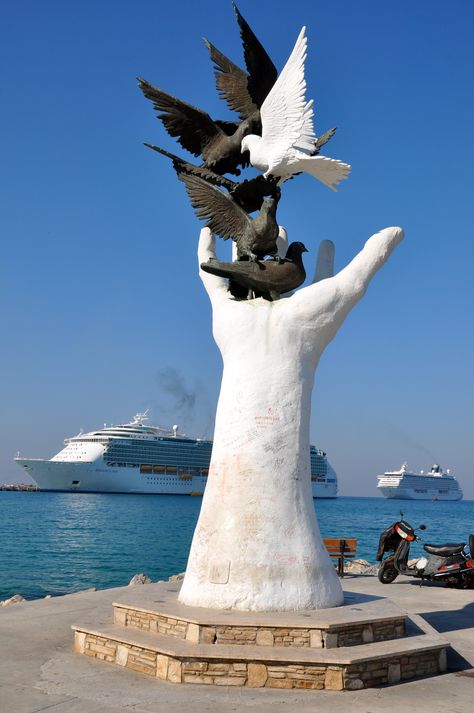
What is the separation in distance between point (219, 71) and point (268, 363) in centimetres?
395

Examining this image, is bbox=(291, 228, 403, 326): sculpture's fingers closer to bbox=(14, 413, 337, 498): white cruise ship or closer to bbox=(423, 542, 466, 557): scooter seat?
bbox=(423, 542, 466, 557): scooter seat

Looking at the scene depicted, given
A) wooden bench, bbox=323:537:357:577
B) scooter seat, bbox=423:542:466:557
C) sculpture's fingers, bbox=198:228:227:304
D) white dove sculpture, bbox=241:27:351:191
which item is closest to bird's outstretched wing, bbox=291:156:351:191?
white dove sculpture, bbox=241:27:351:191

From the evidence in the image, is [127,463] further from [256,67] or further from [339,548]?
[256,67]

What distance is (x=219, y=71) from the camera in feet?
29.1

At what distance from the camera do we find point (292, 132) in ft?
25.5

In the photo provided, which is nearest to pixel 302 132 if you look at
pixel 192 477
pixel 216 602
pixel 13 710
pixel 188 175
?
pixel 188 175

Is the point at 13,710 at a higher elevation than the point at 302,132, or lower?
lower

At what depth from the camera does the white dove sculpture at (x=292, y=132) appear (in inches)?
302

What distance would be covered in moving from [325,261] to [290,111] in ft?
5.36

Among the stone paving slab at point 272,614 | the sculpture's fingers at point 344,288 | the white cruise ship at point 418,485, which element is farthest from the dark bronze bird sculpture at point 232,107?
the white cruise ship at point 418,485

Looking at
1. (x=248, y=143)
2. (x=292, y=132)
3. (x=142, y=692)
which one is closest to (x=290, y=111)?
(x=292, y=132)

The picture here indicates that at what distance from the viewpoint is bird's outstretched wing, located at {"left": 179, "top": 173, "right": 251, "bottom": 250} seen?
8125 millimetres

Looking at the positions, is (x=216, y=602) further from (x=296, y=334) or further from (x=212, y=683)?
(x=296, y=334)

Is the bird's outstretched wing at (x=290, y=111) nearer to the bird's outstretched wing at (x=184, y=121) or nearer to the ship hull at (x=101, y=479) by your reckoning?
the bird's outstretched wing at (x=184, y=121)
